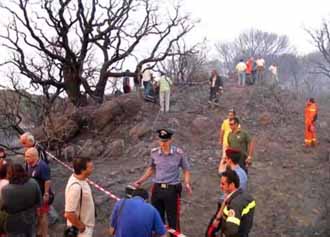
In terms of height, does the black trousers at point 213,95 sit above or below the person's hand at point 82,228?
above

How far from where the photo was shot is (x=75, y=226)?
5.48 metres

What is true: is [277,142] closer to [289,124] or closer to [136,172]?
[289,124]

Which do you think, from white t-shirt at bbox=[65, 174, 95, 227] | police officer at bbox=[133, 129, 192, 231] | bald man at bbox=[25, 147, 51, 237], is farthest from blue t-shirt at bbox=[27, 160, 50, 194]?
white t-shirt at bbox=[65, 174, 95, 227]

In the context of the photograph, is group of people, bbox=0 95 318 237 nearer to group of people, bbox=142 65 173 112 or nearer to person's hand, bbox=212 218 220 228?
person's hand, bbox=212 218 220 228

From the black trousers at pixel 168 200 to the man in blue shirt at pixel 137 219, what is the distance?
212 centimetres

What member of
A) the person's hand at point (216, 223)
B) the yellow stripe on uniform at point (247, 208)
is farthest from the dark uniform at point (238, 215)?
the person's hand at point (216, 223)

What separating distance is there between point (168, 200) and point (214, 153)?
8.12m

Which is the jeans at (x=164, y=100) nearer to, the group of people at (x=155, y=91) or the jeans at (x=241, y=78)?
the group of people at (x=155, y=91)

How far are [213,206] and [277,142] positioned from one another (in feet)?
20.9

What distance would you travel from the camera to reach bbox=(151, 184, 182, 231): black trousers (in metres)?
7.21

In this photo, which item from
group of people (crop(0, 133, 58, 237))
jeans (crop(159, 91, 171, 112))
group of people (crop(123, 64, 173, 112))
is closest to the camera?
Answer: group of people (crop(0, 133, 58, 237))

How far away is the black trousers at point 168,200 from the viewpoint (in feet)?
23.7

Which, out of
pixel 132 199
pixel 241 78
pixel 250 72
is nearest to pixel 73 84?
pixel 241 78

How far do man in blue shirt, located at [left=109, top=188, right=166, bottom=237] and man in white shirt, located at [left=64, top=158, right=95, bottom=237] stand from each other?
0.60 m
